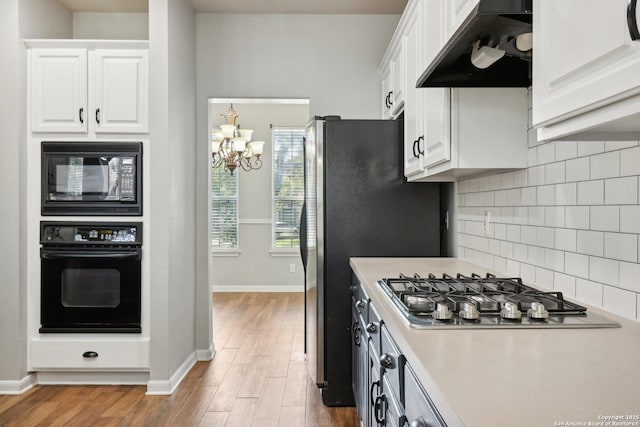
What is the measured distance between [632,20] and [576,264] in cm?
110

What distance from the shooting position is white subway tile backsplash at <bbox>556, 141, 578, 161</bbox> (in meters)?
1.65

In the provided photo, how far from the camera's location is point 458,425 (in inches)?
29.2

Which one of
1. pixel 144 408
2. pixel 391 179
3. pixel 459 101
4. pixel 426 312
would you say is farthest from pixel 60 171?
pixel 426 312

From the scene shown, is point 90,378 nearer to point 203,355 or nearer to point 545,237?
point 203,355

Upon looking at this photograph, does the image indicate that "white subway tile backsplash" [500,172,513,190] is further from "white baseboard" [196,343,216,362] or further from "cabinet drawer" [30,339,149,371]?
"white baseboard" [196,343,216,362]

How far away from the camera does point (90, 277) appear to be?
3.29 metres

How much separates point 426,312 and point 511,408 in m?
0.62

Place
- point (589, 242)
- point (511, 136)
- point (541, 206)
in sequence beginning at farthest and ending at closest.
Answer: point (511, 136), point (541, 206), point (589, 242)

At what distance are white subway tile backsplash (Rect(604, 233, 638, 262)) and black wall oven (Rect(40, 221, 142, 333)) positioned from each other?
2.72 meters

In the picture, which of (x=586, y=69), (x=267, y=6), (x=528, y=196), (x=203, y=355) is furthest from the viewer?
(x=203, y=355)

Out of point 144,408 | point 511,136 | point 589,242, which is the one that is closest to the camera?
point 589,242

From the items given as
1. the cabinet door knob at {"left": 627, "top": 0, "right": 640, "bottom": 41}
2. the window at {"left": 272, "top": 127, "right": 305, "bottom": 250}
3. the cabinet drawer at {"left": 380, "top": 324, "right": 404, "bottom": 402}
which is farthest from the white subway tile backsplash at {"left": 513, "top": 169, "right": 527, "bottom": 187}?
the window at {"left": 272, "top": 127, "right": 305, "bottom": 250}

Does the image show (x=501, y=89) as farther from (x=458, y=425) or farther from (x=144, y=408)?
(x=144, y=408)

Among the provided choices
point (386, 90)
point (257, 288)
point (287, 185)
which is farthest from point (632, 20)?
point (257, 288)
